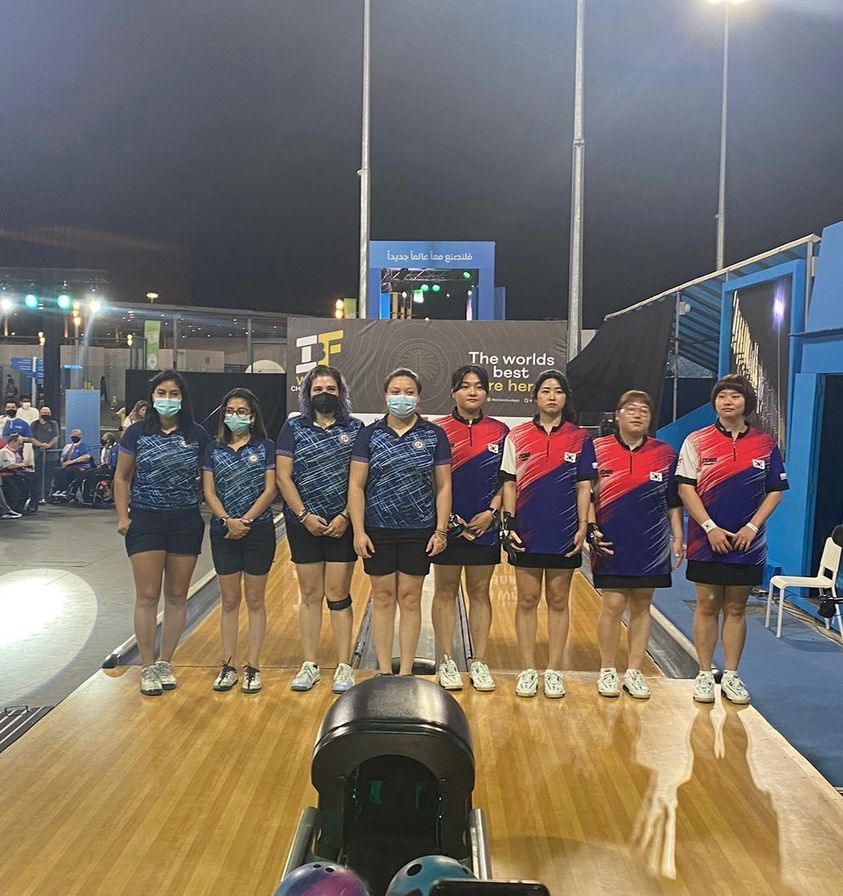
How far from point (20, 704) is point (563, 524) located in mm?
2635

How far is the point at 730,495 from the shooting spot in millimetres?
3590

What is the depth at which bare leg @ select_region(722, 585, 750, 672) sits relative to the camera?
3.65 m

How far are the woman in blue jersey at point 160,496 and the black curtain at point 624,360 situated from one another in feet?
13.8

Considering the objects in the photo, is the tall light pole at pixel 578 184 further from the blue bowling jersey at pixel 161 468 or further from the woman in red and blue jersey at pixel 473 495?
the blue bowling jersey at pixel 161 468

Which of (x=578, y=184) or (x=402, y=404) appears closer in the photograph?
(x=402, y=404)

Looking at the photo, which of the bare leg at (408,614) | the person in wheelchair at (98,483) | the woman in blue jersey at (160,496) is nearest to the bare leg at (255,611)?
the woman in blue jersey at (160,496)

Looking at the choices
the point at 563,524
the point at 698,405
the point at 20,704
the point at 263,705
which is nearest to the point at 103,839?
the point at 263,705

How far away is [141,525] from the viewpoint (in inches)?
143

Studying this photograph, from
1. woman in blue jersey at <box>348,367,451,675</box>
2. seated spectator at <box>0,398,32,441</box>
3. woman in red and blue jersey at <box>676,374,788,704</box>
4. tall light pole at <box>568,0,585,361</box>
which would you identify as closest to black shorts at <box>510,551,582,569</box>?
woman in blue jersey at <box>348,367,451,675</box>

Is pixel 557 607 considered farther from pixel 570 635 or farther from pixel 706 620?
pixel 570 635

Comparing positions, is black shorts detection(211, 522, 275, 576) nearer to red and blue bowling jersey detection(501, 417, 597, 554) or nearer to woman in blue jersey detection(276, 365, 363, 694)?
woman in blue jersey detection(276, 365, 363, 694)

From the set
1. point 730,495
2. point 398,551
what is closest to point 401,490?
point 398,551

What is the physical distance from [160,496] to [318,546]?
2.33 feet

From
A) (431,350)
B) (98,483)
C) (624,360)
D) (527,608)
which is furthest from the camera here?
(98,483)
